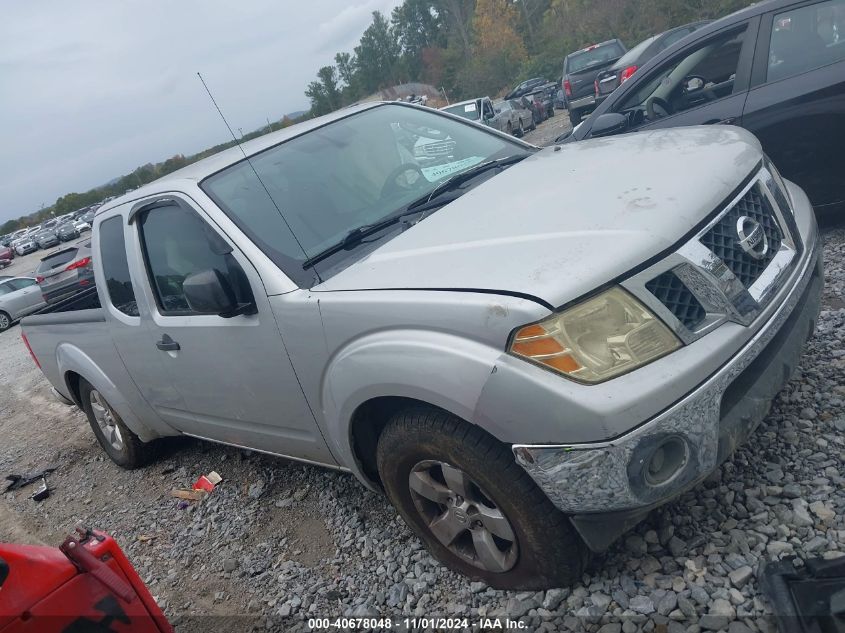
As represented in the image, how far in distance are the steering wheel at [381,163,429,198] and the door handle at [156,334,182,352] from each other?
1.31 meters

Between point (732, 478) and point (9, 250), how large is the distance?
5466cm

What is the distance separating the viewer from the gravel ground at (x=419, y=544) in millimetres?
2346

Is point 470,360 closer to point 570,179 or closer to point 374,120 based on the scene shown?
point 570,179

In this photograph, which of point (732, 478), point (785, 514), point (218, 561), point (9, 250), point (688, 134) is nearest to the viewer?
point (785, 514)

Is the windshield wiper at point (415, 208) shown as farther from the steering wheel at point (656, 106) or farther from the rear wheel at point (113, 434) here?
the rear wheel at point (113, 434)

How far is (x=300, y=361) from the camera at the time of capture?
2.78 meters

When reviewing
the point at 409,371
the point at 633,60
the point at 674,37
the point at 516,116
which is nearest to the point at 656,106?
the point at 409,371

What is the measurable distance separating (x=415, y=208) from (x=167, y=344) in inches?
58.8

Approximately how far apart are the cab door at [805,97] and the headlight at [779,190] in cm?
180

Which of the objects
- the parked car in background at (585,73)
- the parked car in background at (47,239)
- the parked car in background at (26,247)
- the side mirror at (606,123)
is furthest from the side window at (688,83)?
the parked car in background at (26,247)

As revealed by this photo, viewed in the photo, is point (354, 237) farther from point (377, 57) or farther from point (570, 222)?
point (377, 57)

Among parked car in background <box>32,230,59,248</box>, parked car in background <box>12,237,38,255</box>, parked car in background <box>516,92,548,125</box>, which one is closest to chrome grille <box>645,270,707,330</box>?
parked car in background <box>516,92,548,125</box>

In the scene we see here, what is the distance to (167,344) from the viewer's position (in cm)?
352

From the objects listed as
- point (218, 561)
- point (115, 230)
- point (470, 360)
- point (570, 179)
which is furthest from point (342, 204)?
point (218, 561)
